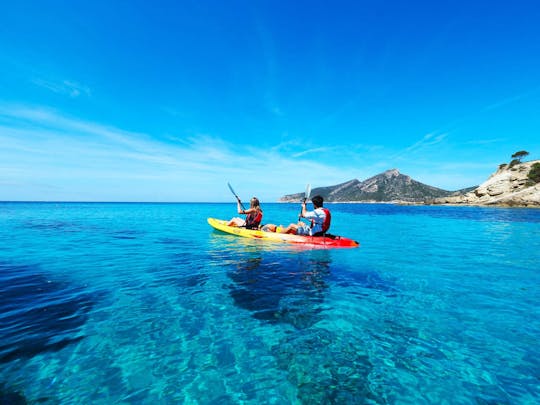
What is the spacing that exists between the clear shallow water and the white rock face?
3792 inches

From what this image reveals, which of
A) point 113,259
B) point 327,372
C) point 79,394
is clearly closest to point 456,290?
point 327,372

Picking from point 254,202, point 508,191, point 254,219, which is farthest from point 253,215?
point 508,191

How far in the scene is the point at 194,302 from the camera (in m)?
8.13

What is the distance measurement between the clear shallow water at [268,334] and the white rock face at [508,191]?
96.3 meters

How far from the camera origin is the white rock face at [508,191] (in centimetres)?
8075

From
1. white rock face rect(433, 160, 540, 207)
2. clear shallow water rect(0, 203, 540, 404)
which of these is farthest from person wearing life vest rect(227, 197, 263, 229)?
white rock face rect(433, 160, 540, 207)

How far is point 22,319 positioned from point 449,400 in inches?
384

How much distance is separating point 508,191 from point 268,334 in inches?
4844

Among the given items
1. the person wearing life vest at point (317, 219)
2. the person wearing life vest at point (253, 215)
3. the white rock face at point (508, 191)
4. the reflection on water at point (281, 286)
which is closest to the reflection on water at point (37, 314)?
the reflection on water at point (281, 286)

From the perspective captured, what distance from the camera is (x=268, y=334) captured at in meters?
6.23

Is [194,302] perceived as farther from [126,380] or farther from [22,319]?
[22,319]

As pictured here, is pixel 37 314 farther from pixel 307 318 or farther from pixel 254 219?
pixel 254 219

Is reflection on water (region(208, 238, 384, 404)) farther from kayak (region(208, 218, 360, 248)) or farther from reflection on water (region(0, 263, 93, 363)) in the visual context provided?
reflection on water (region(0, 263, 93, 363))

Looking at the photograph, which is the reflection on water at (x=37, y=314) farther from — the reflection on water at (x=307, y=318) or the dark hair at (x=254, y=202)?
the dark hair at (x=254, y=202)
